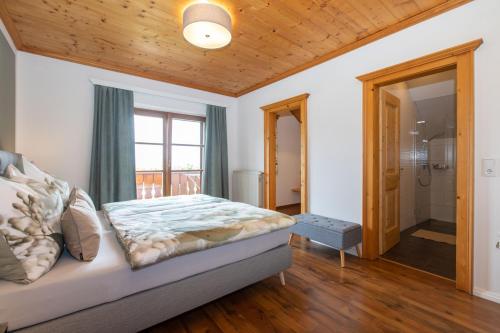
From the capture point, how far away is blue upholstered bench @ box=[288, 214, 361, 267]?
243 centimetres

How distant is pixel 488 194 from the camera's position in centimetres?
185

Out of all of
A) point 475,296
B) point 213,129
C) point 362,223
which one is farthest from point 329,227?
point 213,129

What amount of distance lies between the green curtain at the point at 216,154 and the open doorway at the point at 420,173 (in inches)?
111

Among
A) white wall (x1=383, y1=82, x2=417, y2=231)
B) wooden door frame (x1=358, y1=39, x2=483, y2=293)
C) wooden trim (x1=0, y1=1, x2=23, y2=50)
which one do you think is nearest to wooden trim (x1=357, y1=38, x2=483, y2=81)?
wooden door frame (x1=358, y1=39, x2=483, y2=293)

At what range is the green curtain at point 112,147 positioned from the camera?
3221 millimetres

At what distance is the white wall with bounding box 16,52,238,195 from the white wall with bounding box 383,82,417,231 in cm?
417

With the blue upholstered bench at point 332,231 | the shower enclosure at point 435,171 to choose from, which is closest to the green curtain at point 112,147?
the blue upholstered bench at point 332,231

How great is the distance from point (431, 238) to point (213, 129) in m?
4.04

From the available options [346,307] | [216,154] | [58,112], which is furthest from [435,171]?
[58,112]

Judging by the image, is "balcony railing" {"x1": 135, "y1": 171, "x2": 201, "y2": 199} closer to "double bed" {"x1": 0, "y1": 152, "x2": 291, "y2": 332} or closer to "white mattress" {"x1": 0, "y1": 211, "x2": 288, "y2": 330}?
"double bed" {"x1": 0, "y1": 152, "x2": 291, "y2": 332}

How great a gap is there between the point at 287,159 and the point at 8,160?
4.95 meters

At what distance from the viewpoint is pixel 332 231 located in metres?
2.49

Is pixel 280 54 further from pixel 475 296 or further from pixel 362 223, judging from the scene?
pixel 475 296

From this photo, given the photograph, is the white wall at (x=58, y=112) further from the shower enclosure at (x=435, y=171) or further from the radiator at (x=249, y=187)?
the shower enclosure at (x=435, y=171)
